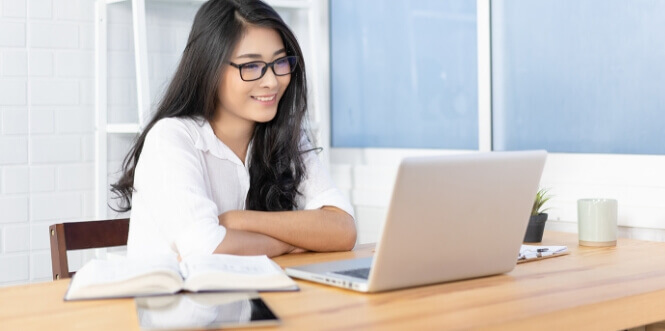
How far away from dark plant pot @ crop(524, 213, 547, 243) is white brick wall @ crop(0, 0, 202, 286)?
4.85ft

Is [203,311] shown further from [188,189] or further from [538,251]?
[538,251]

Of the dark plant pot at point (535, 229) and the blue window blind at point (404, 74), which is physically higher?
the blue window blind at point (404, 74)

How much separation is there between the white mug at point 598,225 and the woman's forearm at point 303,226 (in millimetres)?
605

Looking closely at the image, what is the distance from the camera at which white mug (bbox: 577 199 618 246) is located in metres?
2.33

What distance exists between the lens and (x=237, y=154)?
8.22 feet

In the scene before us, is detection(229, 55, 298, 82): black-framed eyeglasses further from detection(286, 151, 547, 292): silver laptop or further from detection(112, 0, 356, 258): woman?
detection(286, 151, 547, 292): silver laptop

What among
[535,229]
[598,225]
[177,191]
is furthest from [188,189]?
[598,225]

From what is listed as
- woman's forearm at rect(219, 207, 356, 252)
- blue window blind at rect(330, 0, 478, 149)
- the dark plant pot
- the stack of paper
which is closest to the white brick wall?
blue window blind at rect(330, 0, 478, 149)

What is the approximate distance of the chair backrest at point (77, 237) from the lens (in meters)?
2.27

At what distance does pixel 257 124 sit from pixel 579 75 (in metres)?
1.02

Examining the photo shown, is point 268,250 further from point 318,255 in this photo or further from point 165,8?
point 165,8

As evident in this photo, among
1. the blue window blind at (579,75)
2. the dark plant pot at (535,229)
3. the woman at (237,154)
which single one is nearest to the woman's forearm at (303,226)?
the woman at (237,154)

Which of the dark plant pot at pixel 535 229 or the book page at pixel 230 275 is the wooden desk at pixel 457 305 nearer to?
the book page at pixel 230 275

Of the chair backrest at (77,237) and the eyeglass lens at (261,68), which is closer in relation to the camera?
the chair backrest at (77,237)
